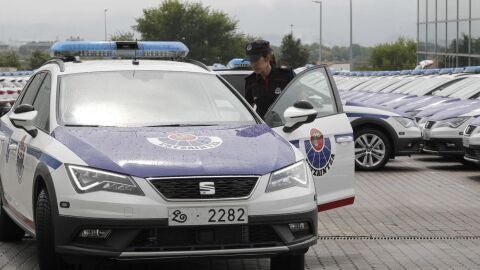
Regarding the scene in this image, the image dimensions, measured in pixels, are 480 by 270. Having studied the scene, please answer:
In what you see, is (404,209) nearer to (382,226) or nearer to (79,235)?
(382,226)

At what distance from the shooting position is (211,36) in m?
124

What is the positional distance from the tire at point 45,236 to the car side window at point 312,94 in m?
2.38

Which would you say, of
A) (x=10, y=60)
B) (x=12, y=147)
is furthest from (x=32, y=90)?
(x=10, y=60)

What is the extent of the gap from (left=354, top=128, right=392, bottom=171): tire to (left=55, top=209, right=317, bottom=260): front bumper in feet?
34.1

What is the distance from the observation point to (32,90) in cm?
875

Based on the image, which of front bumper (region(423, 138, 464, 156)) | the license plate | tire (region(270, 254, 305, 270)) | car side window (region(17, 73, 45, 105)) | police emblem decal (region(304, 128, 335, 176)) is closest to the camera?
the license plate

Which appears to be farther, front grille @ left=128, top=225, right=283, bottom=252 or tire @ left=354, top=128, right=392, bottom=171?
tire @ left=354, top=128, right=392, bottom=171

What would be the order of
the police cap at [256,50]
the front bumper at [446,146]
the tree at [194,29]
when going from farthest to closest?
the tree at [194,29] → the front bumper at [446,146] → the police cap at [256,50]

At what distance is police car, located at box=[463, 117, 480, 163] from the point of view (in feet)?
48.2

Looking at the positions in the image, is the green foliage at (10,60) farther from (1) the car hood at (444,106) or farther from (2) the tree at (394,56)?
(1) the car hood at (444,106)

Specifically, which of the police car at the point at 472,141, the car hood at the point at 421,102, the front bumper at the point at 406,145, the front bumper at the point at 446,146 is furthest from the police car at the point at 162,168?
the car hood at the point at 421,102

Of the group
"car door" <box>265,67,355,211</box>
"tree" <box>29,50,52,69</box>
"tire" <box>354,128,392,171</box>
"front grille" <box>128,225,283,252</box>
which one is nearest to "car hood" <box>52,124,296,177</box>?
"front grille" <box>128,225,283,252</box>

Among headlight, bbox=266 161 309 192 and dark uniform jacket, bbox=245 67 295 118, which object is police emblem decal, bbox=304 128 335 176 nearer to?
dark uniform jacket, bbox=245 67 295 118

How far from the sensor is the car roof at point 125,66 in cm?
804
